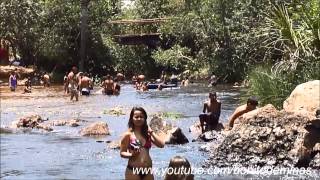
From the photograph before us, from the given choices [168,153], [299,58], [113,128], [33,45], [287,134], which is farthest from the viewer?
[33,45]

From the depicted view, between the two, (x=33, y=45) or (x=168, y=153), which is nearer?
(x=168, y=153)

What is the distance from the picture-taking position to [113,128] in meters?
18.2

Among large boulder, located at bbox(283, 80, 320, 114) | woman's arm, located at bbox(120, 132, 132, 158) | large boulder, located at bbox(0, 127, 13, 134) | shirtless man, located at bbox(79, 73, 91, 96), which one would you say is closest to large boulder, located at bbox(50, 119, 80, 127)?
large boulder, located at bbox(0, 127, 13, 134)

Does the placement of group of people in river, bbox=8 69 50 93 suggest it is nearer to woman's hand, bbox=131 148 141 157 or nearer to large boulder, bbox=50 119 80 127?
large boulder, bbox=50 119 80 127

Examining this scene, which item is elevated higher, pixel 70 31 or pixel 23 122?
pixel 70 31

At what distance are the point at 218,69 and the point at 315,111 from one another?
2910 cm

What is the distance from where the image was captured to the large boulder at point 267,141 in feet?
37.3

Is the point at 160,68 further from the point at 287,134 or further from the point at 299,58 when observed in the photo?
the point at 287,134

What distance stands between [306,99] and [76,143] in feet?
18.7

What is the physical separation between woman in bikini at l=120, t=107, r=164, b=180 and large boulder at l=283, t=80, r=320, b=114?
20.5 feet

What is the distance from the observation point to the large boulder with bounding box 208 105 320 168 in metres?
11.4

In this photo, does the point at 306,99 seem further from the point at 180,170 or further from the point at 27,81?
the point at 27,81

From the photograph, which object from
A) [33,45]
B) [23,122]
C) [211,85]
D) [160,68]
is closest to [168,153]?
[23,122]

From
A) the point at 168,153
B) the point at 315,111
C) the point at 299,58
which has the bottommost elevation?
the point at 168,153
